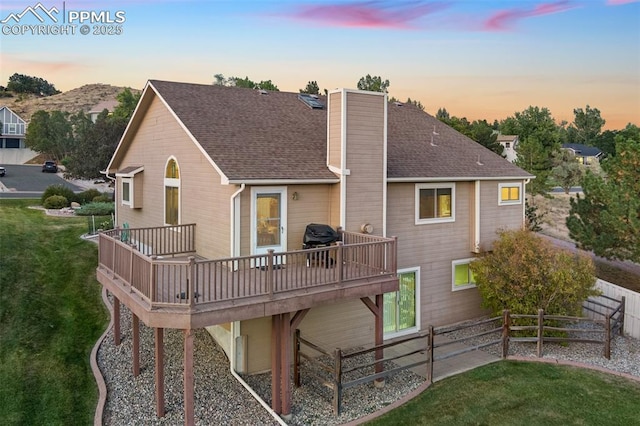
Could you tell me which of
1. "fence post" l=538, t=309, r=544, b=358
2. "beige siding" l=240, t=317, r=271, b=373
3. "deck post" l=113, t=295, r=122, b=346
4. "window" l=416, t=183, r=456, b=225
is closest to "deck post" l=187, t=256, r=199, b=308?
"beige siding" l=240, t=317, r=271, b=373

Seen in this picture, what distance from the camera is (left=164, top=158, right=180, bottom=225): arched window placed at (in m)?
12.8

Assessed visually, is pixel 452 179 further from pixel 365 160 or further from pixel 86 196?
pixel 86 196

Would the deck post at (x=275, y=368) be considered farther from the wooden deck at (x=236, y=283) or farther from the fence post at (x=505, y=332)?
the fence post at (x=505, y=332)

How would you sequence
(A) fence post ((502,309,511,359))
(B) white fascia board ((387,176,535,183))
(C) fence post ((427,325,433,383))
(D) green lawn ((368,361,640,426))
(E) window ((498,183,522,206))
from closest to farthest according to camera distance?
(D) green lawn ((368,361,640,426))
(C) fence post ((427,325,433,383))
(A) fence post ((502,309,511,359))
(B) white fascia board ((387,176,535,183))
(E) window ((498,183,522,206))

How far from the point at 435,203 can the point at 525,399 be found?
20.1 feet

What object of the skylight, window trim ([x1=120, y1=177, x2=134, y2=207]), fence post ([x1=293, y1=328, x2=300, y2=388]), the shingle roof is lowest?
fence post ([x1=293, y1=328, x2=300, y2=388])

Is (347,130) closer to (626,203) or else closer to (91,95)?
(626,203)

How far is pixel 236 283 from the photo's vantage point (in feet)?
30.5

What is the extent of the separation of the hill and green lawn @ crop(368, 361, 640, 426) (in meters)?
108

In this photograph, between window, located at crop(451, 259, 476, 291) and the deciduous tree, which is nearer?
window, located at crop(451, 259, 476, 291)

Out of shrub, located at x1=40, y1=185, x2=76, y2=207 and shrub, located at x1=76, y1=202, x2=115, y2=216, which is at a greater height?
shrub, located at x1=40, y1=185, x2=76, y2=207

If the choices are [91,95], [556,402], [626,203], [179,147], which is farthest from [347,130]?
[91,95]

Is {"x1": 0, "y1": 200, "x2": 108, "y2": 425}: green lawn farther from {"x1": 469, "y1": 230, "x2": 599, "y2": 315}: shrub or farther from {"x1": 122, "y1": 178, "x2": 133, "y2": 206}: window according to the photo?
{"x1": 469, "y1": 230, "x2": 599, "y2": 315}: shrub

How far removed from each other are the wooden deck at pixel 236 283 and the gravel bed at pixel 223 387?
2112mm
